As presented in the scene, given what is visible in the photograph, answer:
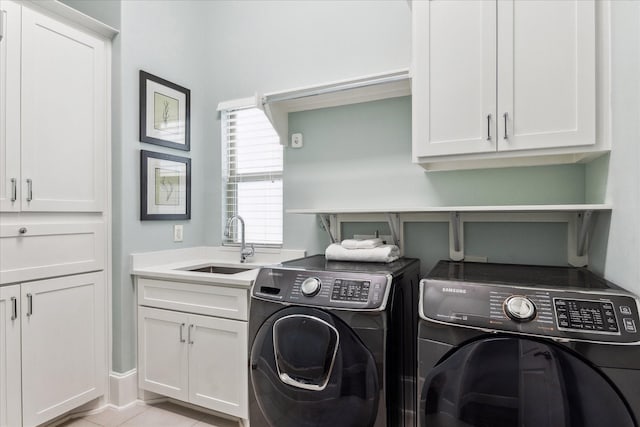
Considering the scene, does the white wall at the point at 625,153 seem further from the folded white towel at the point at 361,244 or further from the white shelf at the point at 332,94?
the folded white towel at the point at 361,244

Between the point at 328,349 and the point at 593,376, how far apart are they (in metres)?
0.82

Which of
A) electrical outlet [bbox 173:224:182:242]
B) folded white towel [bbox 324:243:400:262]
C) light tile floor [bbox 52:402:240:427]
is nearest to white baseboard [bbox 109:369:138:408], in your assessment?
light tile floor [bbox 52:402:240:427]

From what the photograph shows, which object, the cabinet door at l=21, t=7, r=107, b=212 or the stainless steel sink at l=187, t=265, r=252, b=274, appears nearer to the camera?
the cabinet door at l=21, t=7, r=107, b=212

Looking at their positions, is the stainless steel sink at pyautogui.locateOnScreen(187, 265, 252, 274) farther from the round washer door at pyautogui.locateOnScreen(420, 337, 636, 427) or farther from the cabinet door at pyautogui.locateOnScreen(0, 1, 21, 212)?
the round washer door at pyautogui.locateOnScreen(420, 337, 636, 427)

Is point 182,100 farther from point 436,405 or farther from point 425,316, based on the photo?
point 436,405

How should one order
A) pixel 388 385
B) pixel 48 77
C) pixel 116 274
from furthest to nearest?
1. pixel 116 274
2. pixel 48 77
3. pixel 388 385

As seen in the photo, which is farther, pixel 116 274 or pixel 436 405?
pixel 116 274

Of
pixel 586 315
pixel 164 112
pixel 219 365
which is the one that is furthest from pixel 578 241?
pixel 164 112

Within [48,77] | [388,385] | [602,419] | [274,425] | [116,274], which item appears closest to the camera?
[602,419]

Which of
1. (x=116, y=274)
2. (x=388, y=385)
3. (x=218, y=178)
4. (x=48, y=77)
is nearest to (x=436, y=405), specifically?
(x=388, y=385)

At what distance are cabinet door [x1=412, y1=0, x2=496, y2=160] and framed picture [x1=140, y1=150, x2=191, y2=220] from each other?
1.72 meters

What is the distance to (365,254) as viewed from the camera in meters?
1.78

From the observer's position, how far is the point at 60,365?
191 cm

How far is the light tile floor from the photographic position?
1.98 meters
